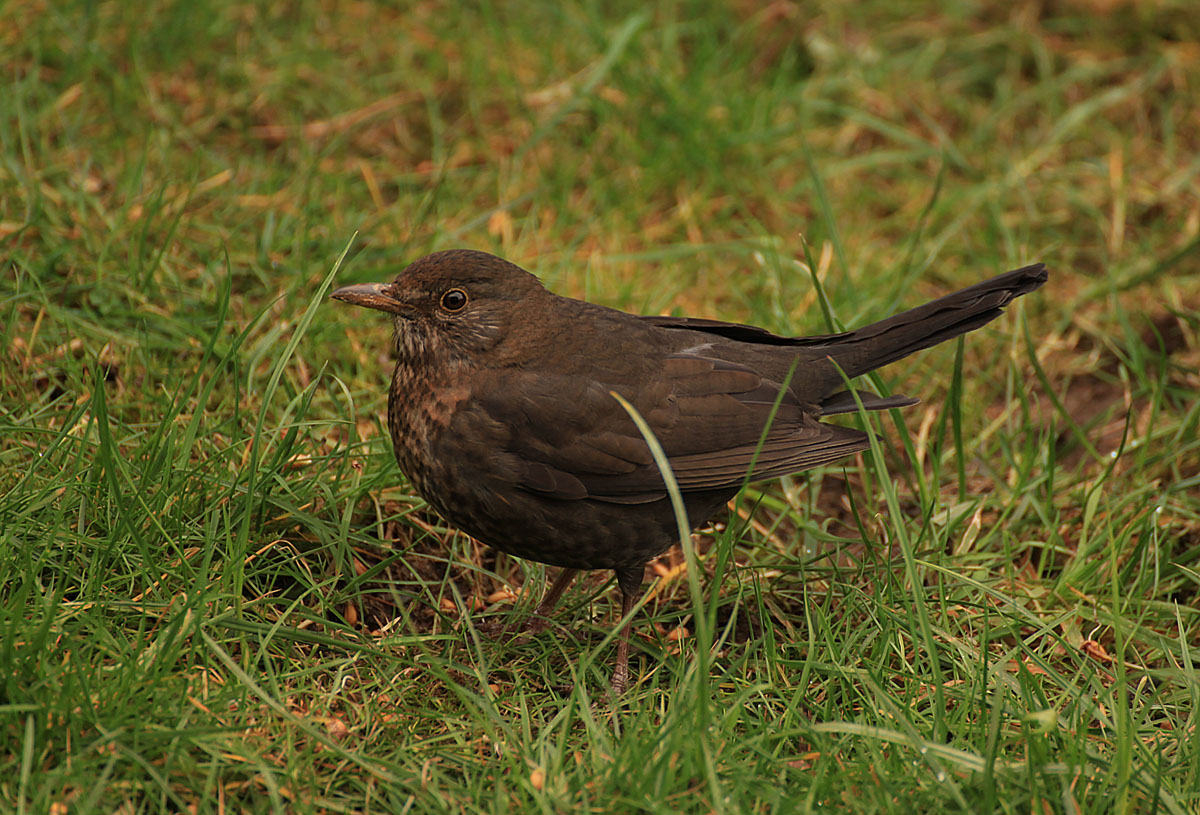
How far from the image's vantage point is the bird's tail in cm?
359

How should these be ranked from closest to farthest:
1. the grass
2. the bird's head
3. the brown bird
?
1. the grass
2. the brown bird
3. the bird's head

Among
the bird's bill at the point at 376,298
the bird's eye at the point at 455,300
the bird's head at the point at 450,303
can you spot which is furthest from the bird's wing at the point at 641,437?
the bird's bill at the point at 376,298

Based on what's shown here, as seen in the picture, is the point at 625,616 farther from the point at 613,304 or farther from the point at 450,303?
the point at 613,304

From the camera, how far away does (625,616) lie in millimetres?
3291

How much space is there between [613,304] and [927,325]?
5.31 feet

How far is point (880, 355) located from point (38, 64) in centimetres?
391

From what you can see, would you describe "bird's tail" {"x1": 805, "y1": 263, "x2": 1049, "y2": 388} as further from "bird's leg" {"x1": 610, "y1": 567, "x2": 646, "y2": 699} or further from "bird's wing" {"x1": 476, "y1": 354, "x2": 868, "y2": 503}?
"bird's leg" {"x1": 610, "y1": 567, "x2": 646, "y2": 699}

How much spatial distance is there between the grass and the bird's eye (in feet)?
1.49

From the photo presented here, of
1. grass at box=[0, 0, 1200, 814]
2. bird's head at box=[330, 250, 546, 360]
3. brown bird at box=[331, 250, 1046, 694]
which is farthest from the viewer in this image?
bird's head at box=[330, 250, 546, 360]

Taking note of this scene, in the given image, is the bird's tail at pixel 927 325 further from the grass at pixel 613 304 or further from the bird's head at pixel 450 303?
the bird's head at pixel 450 303

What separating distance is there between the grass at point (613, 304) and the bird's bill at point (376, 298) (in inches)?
9.7

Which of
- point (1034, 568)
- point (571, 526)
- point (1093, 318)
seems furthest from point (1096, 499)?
point (571, 526)

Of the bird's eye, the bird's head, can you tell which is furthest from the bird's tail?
the bird's eye

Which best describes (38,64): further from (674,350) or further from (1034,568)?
(1034,568)
